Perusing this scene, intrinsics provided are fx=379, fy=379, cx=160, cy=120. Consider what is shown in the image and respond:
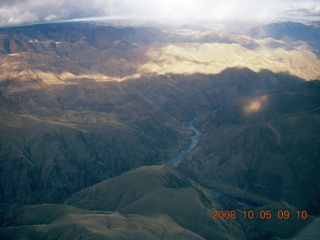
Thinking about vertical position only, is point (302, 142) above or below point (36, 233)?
below

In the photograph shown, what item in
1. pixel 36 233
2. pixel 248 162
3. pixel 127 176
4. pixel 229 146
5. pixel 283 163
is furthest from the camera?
pixel 229 146

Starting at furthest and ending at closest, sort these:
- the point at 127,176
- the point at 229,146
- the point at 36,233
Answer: the point at 229,146 < the point at 127,176 < the point at 36,233

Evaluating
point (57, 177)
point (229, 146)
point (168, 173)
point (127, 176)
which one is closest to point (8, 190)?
point (57, 177)

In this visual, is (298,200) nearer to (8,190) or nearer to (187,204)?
(187,204)

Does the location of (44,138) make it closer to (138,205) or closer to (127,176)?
(127,176)

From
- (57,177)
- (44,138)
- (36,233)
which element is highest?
(36,233)

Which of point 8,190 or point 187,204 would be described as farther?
point 8,190

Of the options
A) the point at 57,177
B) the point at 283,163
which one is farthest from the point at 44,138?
the point at 283,163
